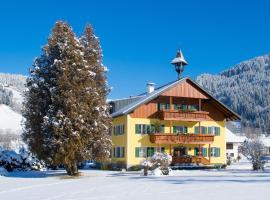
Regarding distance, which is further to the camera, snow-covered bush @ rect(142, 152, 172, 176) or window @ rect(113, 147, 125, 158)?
window @ rect(113, 147, 125, 158)

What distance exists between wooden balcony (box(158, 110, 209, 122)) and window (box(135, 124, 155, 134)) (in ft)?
4.90

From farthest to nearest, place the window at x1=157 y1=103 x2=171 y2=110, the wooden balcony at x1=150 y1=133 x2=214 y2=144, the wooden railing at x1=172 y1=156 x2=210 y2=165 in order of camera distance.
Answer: the window at x1=157 y1=103 x2=171 y2=110
the wooden railing at x1=172 y1=156 x2=210 y2=165
the wooden balcony at x1=150 y1=133 x2=214 y2=144

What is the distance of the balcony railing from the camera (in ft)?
168

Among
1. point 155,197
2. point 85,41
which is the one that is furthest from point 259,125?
point 155,197

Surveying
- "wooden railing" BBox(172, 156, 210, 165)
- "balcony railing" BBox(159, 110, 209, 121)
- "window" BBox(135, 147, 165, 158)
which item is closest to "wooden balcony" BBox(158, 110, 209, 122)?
"balcony railing" BBox(159, 110, 209, 121)

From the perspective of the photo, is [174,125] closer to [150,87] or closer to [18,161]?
[150,87]

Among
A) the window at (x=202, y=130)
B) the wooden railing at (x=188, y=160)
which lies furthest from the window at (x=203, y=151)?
the wooden railing at (x=188, y=160)

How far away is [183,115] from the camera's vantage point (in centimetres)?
5231

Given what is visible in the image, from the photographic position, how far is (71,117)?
36.7 metres

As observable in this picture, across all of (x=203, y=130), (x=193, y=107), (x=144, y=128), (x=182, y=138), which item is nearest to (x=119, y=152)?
(x=144, y=128)

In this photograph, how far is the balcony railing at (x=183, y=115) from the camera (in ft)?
168

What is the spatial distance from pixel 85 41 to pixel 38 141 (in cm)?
925

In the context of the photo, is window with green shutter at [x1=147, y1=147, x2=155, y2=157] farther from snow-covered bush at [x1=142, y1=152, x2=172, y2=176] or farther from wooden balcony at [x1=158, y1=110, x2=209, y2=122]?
snow-covered bush at [x1=142, y1=152, x2=172, y2=176]

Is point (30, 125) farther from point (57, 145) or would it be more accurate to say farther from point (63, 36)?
point (63, 36)
